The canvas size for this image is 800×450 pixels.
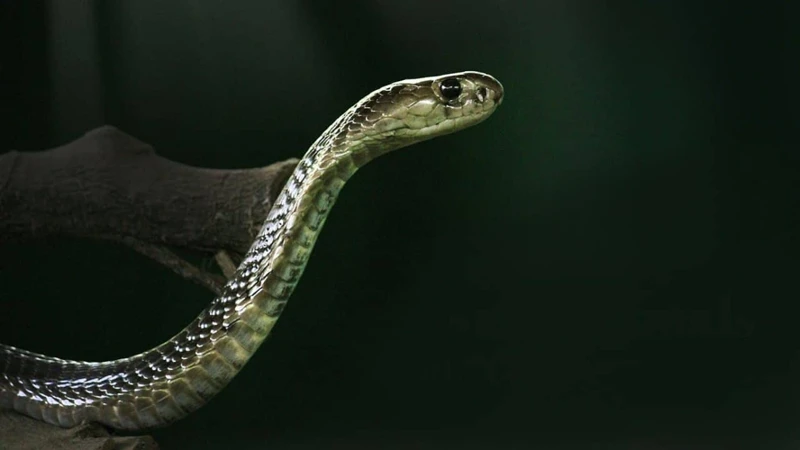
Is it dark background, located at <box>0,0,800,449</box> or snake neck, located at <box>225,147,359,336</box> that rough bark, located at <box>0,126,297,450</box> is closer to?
snake neck, located at <box>225,147,359,336</box>

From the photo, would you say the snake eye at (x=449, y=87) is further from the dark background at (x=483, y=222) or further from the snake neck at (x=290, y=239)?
the dark background at (x=483, y=222)

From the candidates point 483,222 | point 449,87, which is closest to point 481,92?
point 449,87

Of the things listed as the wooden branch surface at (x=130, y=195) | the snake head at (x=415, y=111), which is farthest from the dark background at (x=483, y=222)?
the snake head at (x=415, y=111)

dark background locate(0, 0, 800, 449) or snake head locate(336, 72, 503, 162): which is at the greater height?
snake head locate(336, 72, 503, 162)

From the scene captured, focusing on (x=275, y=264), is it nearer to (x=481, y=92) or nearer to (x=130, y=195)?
(x=481, y=92)

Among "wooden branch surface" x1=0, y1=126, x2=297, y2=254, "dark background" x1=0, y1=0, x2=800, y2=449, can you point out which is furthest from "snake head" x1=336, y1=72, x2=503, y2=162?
"dark background" x1=0, y1=0, x2=800, y2=449

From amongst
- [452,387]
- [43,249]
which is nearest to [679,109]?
[452,387]

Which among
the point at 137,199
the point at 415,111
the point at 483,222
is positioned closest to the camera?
the point at 415,111
